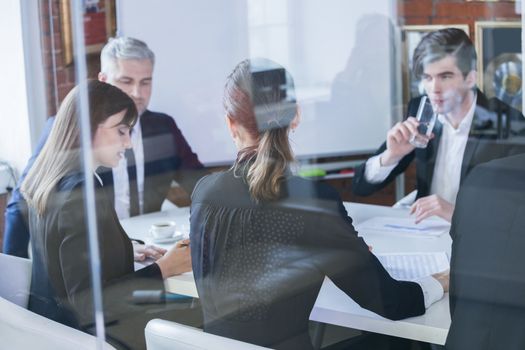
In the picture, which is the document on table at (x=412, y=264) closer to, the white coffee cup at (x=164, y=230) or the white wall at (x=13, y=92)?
the white coffee cup at (x=164, y=230)

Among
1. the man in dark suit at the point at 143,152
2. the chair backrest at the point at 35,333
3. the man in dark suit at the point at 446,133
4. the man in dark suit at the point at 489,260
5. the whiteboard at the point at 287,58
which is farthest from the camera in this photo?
the man in dark suit at the point at 143,152

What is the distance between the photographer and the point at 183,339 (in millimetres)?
1680

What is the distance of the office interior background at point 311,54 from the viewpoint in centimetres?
177

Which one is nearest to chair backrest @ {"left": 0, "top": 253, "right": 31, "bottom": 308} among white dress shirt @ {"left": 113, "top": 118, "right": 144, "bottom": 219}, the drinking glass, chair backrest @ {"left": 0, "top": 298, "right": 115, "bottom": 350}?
chair backrest @ {"left": 0, "top": 298, "right": 115, "bottom": 350}

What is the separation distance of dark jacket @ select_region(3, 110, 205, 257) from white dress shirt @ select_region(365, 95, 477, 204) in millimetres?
587

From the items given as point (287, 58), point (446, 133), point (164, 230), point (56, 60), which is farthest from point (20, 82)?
point (446, 133)

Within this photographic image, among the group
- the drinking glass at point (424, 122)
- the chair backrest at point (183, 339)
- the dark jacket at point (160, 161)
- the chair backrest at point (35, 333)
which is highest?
the drinking glass at point (424, 122)

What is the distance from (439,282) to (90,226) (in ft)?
3.26

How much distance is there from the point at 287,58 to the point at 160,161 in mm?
580

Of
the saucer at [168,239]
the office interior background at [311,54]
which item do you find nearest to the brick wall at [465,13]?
the office interior background at [311,54]

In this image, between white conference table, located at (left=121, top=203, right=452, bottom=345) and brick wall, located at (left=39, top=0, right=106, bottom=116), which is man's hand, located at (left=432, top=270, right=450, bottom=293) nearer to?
white conference table, located at (left=121, top=203, right=452, bottom=345)

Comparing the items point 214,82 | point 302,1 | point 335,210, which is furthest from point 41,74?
point 335,210

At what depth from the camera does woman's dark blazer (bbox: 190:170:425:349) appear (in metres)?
1.72

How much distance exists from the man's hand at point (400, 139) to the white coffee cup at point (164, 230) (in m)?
0.59
